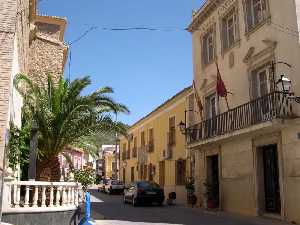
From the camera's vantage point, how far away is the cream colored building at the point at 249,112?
15258mm

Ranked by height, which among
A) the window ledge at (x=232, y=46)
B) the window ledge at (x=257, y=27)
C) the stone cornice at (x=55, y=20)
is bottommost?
the window ledge at (x=232, y=46)

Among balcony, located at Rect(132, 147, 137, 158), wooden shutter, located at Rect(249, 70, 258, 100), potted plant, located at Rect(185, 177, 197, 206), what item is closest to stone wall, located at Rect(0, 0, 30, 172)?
wooden shutter, located at Rect(249, 70, 258, 100)

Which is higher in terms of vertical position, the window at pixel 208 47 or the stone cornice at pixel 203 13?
the stone cornice at pixel 203 13

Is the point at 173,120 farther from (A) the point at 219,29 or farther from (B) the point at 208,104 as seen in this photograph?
(A) the point at 219,29

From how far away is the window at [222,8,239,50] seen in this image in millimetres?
19952

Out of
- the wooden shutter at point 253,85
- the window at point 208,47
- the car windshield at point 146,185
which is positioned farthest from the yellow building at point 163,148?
the wooden shutter at point 253,85

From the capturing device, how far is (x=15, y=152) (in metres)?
13.9

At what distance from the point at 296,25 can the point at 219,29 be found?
6.57 metres

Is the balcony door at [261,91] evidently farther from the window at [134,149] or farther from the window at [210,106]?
the window at [134,149]

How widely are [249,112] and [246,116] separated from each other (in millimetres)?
257

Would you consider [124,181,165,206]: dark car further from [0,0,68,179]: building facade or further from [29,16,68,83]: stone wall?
[0,0,68,179]: building facade

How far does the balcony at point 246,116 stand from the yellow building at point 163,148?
4.35 meters

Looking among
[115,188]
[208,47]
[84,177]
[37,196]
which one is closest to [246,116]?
[208,47]

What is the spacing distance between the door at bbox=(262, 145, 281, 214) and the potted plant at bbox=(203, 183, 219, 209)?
4.00m
